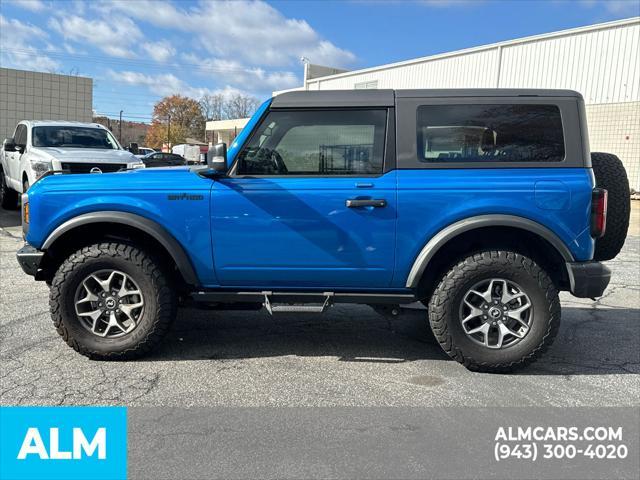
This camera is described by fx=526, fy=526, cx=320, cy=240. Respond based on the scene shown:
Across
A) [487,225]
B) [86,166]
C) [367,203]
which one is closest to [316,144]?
[367,203]

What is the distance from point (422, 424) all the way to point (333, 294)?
A: 1.19m

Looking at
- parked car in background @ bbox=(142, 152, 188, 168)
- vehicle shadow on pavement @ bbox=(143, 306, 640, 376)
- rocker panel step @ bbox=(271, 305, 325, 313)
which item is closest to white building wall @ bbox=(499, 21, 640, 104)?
parked car in background @ bbox=(142, 152, 188, 168)

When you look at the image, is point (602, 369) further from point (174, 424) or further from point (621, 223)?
point (174, 424)

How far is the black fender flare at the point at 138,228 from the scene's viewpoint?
3.86 metres

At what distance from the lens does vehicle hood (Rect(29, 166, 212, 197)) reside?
392cm

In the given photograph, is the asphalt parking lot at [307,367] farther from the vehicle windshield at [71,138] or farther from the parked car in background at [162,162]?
the vehicle windshield at [71,138]

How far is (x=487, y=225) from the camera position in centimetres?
373

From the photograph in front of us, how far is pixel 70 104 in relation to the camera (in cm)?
2005

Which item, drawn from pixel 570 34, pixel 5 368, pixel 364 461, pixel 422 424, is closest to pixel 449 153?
pixel 422 424

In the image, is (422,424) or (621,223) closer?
(422,424)

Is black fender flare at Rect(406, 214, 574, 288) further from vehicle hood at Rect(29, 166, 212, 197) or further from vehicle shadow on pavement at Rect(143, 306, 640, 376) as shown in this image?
vehicle hood at Rect(29, 166, 212, 197)

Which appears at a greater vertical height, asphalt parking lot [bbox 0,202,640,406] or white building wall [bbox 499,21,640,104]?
white building wall [bbox 499,21,640,104]

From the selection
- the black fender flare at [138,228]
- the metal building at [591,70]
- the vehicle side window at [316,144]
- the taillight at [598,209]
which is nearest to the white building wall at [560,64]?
the metal building at [591,70]

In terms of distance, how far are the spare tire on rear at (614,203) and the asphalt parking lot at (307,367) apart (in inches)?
39.0
